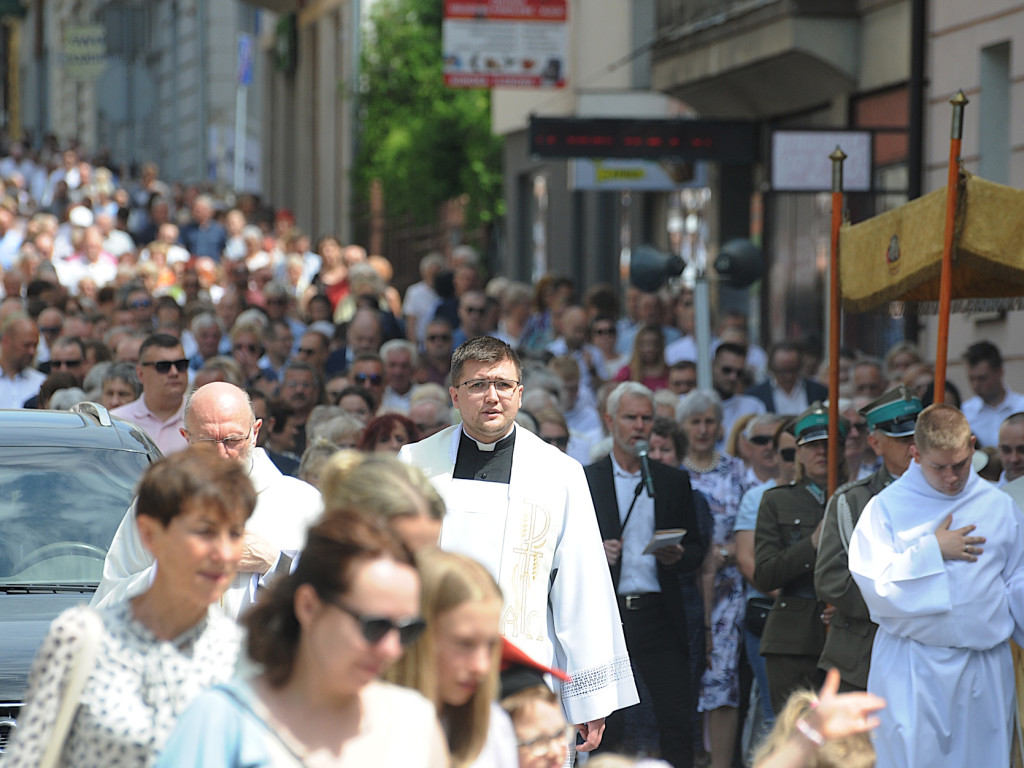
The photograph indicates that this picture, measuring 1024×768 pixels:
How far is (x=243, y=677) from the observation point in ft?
12.1

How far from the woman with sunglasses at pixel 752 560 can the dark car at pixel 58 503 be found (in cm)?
316

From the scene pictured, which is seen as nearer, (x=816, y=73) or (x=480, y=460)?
(x=480, y=460)

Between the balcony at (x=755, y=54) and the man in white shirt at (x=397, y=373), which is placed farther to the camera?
the balcony at (x=755, y=54)

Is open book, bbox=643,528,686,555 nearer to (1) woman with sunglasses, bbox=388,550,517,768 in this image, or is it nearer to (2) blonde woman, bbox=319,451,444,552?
(2) blonde woman, bbox=319,451,444,552

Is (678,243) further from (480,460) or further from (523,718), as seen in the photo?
(523,718)

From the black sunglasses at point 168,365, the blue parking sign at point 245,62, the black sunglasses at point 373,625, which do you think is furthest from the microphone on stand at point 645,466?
the blue parking sign at point 245,62

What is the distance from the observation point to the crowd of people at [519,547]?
3.67 meters

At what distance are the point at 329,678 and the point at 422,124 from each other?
28.0m

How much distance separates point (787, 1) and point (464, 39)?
18.8 ft

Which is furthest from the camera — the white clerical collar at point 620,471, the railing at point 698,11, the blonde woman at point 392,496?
the railing at point 698,11

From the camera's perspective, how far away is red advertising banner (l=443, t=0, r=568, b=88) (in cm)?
2264

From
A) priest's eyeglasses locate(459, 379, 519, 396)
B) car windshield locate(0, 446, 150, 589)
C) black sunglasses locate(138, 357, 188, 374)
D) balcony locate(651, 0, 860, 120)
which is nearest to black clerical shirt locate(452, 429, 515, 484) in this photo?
priest's eyeglasses locate(459, 379, 519, 396)

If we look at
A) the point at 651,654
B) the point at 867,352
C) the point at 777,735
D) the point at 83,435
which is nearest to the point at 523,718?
the point at 777,735

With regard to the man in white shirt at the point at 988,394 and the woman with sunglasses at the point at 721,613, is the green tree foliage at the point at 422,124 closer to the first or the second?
the man in white shirt at the point at 988,394
